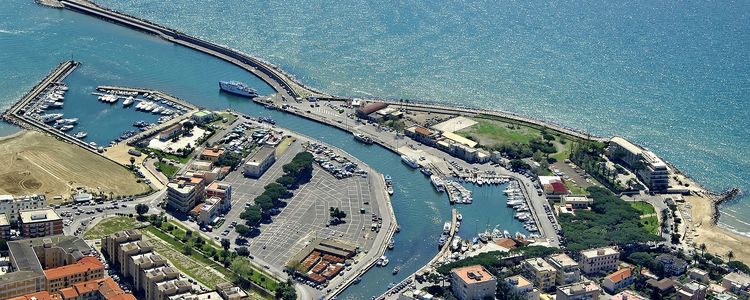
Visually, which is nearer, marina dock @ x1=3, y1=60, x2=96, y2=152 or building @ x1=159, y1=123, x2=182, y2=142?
marina dock @ x1=3, y1=60, x2=96, y2=152

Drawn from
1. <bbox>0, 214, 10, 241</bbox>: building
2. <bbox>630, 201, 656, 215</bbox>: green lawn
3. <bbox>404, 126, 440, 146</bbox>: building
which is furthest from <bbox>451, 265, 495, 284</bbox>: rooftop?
<bbox>0, 214, 10, 241</bbox>: building

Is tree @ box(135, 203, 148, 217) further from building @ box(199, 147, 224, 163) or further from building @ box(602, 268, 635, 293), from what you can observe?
building @ box(602, 268, 635, 293)

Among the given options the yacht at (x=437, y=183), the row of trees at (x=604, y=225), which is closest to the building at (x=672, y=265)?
the row of trees at (x=604, y=225)

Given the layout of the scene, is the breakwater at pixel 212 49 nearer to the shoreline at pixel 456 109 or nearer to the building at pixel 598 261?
the shoreline at pixel 456 109

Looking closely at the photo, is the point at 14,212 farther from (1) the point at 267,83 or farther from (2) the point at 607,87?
(2) the point at 607,87

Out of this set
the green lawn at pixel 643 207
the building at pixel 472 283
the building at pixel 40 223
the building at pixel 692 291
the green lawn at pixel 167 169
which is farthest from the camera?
the green lawn at pixel 167 169

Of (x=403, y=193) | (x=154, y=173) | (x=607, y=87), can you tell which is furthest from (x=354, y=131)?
(x=607, y=87)

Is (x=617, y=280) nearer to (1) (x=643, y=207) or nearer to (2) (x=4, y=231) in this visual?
(1) (x=643, y=207)
